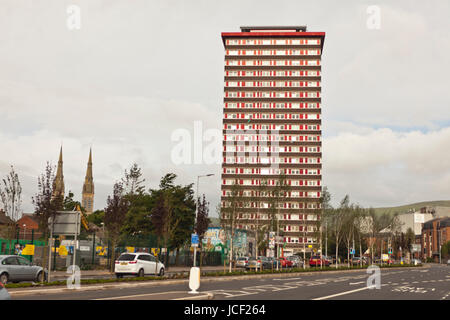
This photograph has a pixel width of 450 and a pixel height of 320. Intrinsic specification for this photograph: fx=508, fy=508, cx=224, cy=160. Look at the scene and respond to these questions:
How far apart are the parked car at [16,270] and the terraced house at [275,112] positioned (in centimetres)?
11801

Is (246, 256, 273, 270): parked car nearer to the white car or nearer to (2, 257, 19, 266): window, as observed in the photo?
the white car

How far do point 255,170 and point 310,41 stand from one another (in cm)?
4148

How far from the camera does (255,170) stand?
5719 inches

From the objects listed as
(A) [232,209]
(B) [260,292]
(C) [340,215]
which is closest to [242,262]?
(A) [232,209]

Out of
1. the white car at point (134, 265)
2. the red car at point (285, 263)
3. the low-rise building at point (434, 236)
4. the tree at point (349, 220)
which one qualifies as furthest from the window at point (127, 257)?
the low-rise building at point (434, 236)

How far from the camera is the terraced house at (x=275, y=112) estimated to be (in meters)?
145

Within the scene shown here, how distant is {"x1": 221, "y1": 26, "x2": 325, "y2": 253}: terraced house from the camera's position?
14525 centimetres

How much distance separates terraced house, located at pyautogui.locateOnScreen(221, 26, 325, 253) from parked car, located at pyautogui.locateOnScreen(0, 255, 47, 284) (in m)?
118

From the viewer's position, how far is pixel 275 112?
14675 centimetres

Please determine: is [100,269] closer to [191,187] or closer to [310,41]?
[191,187]

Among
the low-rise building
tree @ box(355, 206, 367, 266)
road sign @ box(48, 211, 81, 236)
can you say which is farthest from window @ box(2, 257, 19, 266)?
the low-rise building

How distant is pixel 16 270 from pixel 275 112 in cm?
12602
